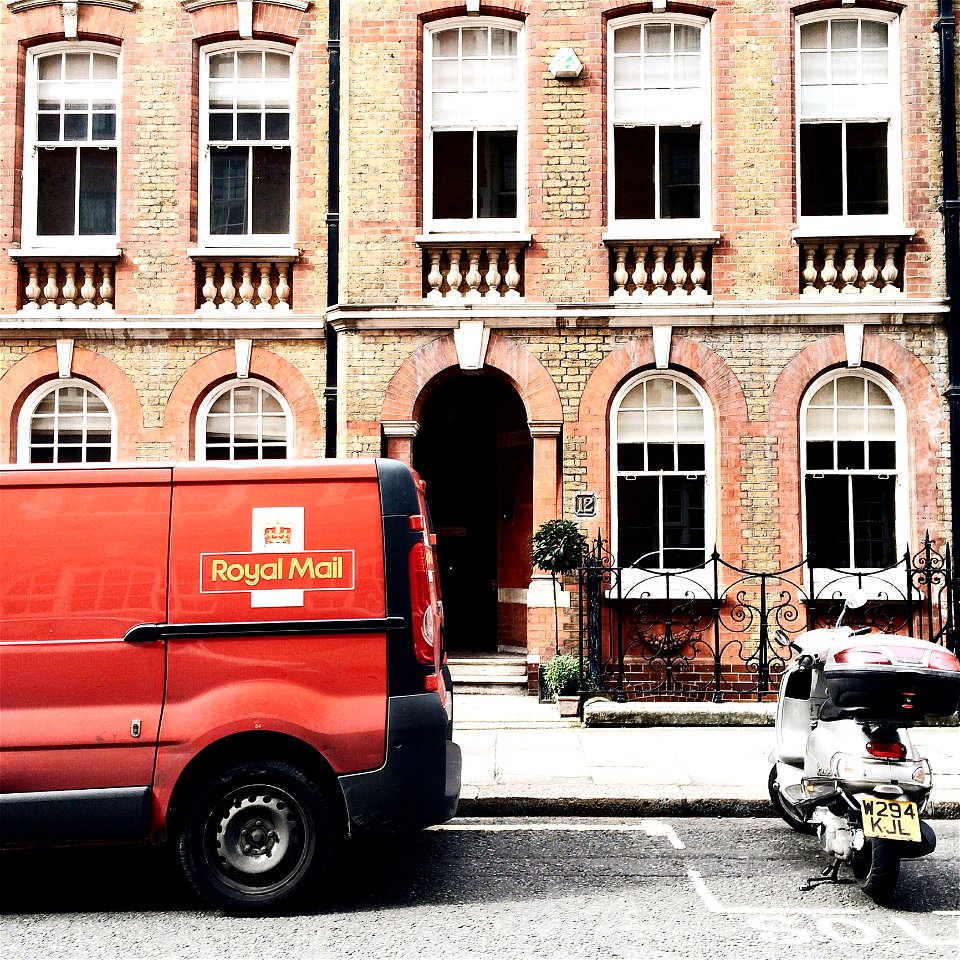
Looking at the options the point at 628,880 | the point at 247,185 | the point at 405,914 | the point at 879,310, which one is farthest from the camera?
the point at 247,185

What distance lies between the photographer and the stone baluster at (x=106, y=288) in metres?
12.4

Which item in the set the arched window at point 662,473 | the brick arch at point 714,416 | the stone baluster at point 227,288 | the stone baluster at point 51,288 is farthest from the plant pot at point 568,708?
the stone baluster at point 51,288

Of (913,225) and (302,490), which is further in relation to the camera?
(913,225)

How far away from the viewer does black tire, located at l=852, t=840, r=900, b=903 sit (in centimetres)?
523

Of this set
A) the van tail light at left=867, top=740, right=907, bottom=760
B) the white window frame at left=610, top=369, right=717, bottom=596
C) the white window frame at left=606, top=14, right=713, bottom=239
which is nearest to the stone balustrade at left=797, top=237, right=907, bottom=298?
the white window frame at left=606, top=14, right=713, bottom=239

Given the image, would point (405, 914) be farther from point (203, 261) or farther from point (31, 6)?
point (31, 6)

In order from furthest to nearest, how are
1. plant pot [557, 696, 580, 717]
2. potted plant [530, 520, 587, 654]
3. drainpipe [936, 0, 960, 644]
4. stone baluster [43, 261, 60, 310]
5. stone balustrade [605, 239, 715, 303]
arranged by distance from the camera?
stone baluster [43, 261, 60, 310], stone balustrade [605, 239, 715, 303], drainpipe [936, 0, 960, 644], potted plant [530, 520, 587, 654], plant pot [557, 696, 580, 717]

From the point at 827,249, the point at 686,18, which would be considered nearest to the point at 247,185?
the point at 686,18

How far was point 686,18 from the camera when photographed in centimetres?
1220

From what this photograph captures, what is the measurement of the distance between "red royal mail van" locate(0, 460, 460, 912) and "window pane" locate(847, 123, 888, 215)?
28.9 ft

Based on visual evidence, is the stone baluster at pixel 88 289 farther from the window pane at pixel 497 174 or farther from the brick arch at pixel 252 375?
the window pane at pixel 497 174

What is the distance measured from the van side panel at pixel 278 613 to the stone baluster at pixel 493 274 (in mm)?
6710

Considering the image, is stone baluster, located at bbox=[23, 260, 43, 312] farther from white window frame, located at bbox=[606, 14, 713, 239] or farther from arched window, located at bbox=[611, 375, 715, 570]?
arched window, located at bbox=[611, 375, 715, 570]

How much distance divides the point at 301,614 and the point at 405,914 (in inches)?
61.8
